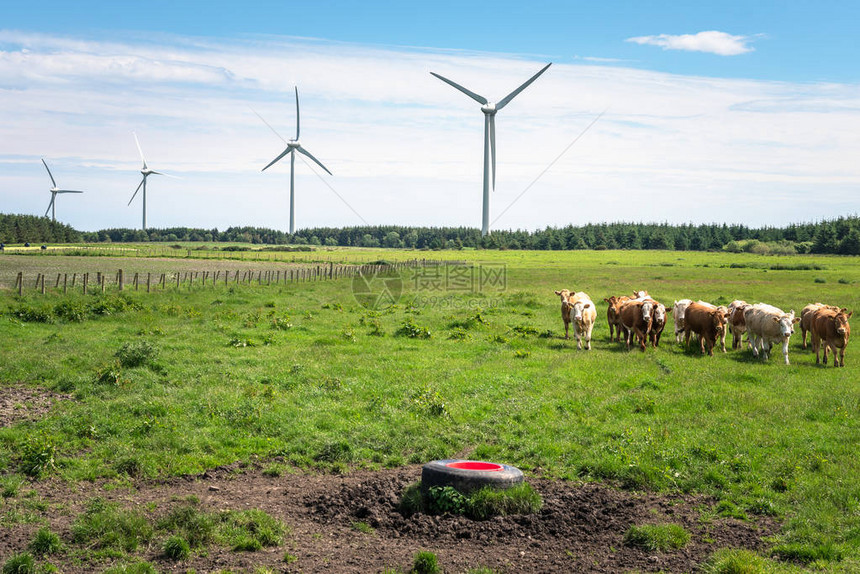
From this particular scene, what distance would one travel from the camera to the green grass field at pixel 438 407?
419 inches

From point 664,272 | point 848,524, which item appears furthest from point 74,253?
point 848,524

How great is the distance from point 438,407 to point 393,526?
479cm

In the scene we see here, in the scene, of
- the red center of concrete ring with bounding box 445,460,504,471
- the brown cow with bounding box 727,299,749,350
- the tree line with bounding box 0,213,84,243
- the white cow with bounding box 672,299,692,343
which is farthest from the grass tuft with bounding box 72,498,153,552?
the tree line with bounding box 0,213,84,243

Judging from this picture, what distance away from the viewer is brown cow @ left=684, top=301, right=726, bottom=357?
2195 centimetres

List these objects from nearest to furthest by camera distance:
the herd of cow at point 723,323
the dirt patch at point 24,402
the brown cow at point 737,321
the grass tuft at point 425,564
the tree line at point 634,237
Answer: the grass tuft at point 425,564 → the dirt patch at point 24,402 → the herd of cow at point 723,323 → the brown cow at point 737,321 → the tree line at point 634,237

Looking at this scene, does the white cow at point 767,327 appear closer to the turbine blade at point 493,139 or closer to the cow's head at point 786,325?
the cow's head at point 786,325

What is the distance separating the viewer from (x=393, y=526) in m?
9.09

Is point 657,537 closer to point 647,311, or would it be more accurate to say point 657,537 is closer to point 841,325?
point 841,325

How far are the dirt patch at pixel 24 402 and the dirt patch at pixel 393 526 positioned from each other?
350cm

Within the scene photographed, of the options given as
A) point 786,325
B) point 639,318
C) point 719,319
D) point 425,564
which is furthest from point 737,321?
point 425,564

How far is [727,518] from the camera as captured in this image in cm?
936

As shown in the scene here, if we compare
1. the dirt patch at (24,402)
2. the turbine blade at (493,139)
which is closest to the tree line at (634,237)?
the turbine blade at (493,139)

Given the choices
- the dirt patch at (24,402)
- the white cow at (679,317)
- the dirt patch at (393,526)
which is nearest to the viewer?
the dirt patch at (393,526)

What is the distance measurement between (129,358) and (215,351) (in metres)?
2.82
